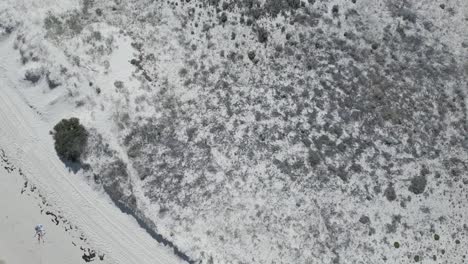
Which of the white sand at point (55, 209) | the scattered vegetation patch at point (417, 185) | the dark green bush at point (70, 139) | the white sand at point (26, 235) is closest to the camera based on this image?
the white sand at point (26, 235)

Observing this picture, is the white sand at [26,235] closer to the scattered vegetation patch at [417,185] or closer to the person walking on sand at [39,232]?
the person walking on sand at [39,232]

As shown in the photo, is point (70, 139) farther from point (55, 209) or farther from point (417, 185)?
point (417, 185)

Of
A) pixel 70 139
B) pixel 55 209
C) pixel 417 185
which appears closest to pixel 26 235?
pixel 55 209

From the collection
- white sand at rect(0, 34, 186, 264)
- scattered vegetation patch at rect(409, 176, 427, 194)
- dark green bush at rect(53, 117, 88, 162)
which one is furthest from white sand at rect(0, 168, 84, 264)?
scattered vegetation patch at rect(409, 176, 427, 194)

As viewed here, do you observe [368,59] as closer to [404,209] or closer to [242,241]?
[404,209]

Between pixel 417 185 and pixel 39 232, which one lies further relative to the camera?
pixel 417 185

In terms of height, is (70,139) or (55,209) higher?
(70,139)

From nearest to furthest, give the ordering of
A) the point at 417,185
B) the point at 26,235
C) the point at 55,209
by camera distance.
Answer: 1. the point at 26,235
2. the point at 55,209
3. the point at 417,185

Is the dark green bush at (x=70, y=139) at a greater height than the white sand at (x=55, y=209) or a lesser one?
greater

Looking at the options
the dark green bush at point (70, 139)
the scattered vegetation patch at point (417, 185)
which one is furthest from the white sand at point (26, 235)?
the scattered vegetation patch at point (417, 185)
